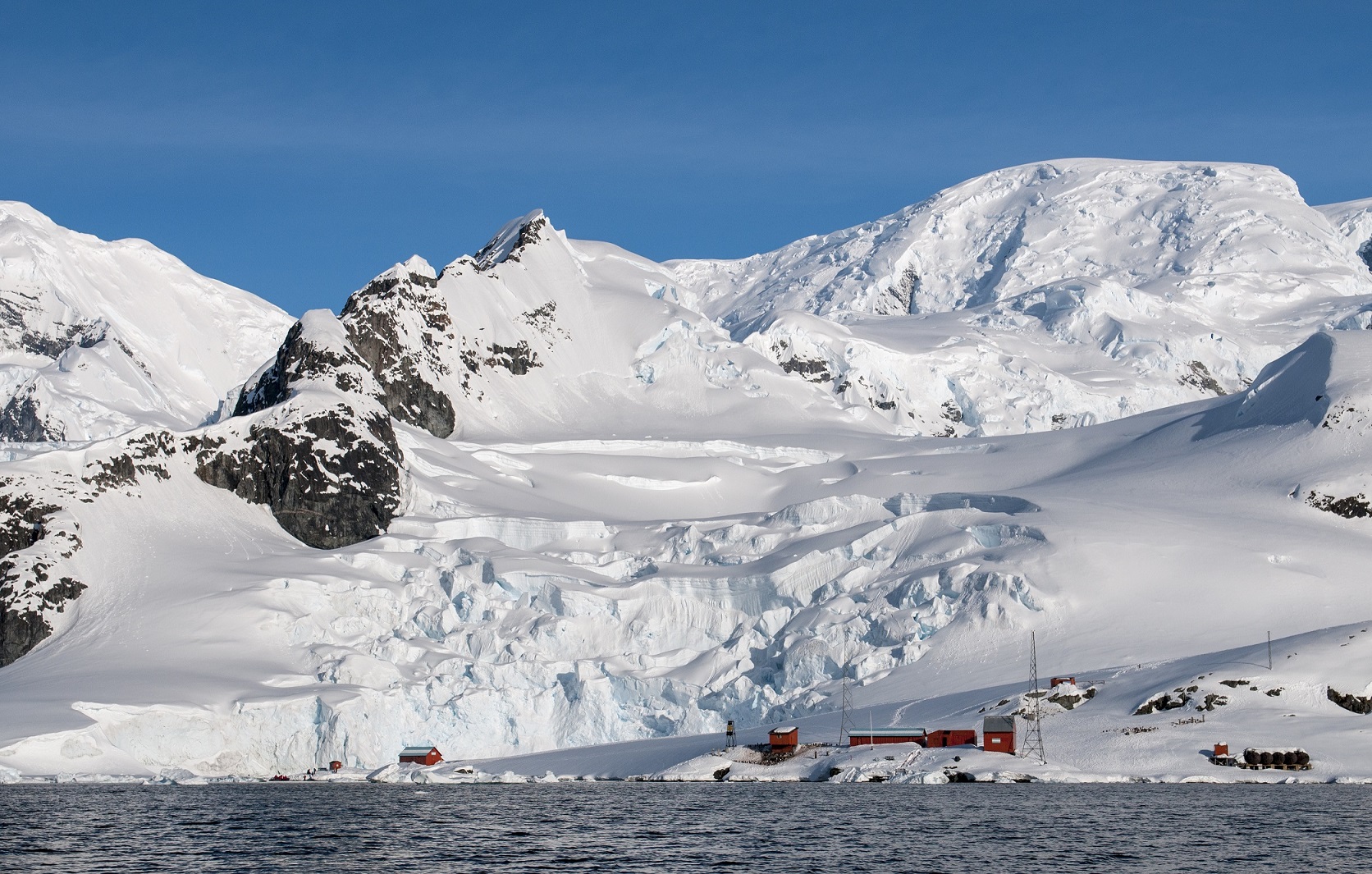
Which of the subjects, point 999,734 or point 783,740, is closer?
point 999,734

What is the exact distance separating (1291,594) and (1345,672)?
128 ft

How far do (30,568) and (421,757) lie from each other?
1955 inches

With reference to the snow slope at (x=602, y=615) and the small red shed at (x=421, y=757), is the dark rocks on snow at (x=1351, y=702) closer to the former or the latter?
the snow slope at (x=602, y=615)

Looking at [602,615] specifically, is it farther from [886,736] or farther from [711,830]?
[711,830]

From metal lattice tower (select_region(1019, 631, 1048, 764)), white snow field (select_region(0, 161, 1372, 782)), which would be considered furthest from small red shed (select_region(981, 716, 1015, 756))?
white snow field (select_region(0, 161, 1372, 782))

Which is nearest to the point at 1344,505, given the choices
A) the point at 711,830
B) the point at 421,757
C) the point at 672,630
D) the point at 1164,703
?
the point at 1164,703

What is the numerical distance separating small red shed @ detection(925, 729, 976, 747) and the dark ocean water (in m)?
7.75

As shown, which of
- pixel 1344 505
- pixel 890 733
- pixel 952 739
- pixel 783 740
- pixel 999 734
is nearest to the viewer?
pixel 999 734

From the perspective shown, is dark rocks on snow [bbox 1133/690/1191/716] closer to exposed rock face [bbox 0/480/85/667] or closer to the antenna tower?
the antenna tower

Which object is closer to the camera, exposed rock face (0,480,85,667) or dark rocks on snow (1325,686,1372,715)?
dark rocks on snow (1325,686,1372,715)

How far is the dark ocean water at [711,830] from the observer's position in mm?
79062

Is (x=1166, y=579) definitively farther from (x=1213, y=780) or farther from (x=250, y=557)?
(x=250, y=557)

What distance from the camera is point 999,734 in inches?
4946

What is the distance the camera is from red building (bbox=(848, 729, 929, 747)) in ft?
428
